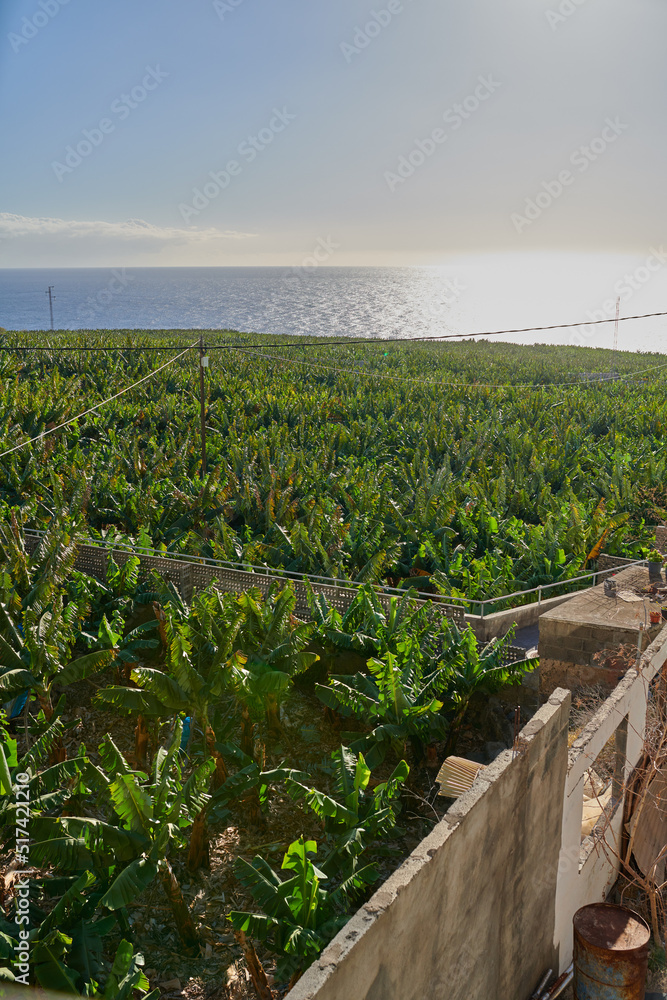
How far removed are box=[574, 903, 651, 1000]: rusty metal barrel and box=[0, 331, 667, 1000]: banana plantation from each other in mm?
2321

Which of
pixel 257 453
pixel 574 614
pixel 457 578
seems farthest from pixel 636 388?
pixel 574 614

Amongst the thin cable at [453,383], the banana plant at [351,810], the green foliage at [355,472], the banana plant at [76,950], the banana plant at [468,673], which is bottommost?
the banana plant at [76,950]

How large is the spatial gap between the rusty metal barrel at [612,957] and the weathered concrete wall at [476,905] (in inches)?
14.6

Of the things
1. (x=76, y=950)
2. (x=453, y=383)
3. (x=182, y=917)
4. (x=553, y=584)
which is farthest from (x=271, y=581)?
(x=453, y=383)

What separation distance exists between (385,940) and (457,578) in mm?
11161

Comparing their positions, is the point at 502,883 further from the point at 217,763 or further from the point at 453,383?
the point at 453,383

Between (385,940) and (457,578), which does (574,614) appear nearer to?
(457,578)

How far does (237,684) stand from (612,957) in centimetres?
521

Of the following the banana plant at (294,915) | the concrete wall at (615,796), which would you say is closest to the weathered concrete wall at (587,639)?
the concrete wall at (615,796)

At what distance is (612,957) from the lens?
808cm

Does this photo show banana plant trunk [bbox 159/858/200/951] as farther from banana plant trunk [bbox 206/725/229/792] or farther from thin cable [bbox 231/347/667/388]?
thin cable [bbox 231/347/667/388]

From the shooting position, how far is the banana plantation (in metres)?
7.53

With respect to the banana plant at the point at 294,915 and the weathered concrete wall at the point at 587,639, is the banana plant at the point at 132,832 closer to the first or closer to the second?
the banana plant at the point at 294,915

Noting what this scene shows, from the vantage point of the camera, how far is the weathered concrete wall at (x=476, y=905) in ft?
16.5
